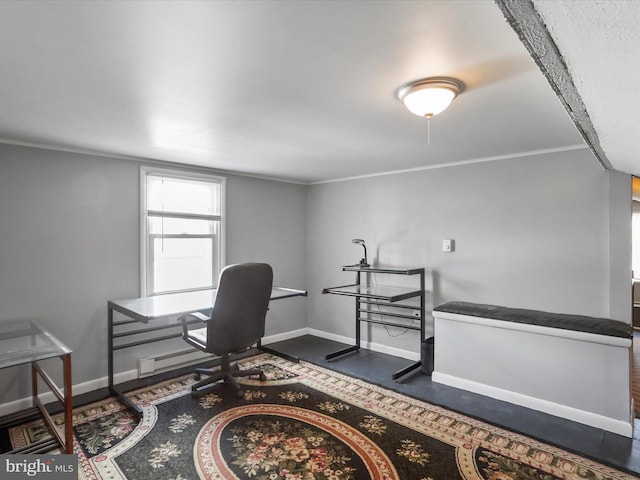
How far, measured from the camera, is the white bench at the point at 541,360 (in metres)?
2.55

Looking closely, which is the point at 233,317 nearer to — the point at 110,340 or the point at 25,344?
the point at 110,340

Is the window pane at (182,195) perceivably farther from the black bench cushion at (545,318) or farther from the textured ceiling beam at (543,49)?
the textured ceiling beam at (543,49)

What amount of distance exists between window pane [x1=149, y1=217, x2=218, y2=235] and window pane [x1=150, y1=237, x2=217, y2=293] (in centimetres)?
8

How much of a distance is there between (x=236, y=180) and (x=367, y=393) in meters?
2.69

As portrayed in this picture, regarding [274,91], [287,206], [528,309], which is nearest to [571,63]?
[274,91]

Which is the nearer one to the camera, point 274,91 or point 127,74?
point 127,74

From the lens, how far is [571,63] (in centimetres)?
116

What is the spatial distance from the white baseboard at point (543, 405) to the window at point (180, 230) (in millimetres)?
2620

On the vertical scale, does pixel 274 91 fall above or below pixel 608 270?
above

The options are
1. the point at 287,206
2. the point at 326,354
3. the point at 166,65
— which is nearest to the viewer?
the point at 166,65

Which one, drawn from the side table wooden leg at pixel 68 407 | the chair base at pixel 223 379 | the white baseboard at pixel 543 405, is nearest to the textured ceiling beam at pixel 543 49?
the white baseboard at pixel 543 405

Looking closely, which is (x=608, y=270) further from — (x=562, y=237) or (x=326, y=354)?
(x=326, y=354)

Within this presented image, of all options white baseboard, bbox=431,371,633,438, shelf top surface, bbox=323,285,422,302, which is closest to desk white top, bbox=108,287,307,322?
shelf top surface, bbox=323,285,422,302
